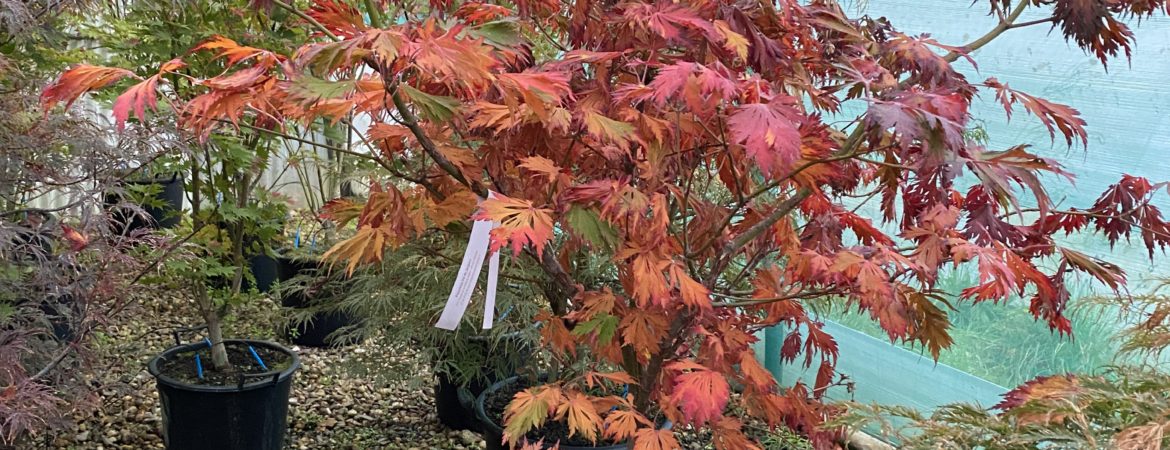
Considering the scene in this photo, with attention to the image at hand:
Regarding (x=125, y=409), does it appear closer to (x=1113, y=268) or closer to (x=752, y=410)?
(x=752, y=410)

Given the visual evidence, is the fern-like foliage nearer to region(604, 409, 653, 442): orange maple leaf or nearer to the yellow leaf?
region(604, 409, 653, 442): orange maple leaf

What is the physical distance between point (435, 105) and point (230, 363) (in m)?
1.61

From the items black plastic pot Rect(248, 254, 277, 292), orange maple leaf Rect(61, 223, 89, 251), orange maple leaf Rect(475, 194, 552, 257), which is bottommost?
black plastic pot Rect(248, 254, 277, 292)

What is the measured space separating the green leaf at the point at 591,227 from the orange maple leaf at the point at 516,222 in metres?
0.03

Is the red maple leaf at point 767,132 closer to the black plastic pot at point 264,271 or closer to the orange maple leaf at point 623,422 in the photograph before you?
the orange maple leaf at point 623,422

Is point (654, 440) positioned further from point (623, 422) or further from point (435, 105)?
point (435, 105)

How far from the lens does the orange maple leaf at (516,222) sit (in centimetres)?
106

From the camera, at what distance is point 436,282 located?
231 cm

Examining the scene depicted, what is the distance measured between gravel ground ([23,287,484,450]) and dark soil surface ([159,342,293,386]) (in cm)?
9

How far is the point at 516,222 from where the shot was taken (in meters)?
1.10

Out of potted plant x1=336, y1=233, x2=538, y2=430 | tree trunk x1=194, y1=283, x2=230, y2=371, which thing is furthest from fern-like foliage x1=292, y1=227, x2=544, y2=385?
tree trunk x1=194, y1=283, x2=230, y2=371

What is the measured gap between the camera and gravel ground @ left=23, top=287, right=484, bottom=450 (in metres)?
2.44

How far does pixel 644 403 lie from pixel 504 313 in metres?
0.71

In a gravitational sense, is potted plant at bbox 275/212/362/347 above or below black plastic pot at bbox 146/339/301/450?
above
